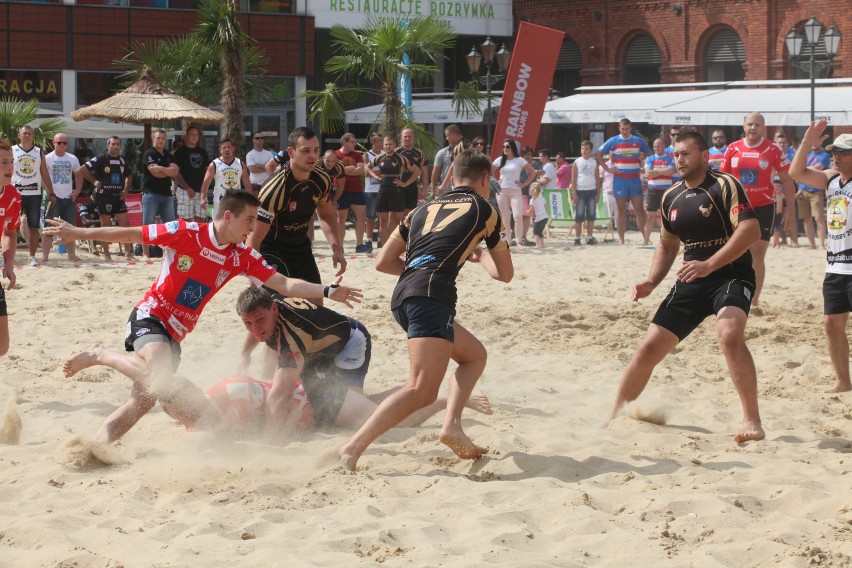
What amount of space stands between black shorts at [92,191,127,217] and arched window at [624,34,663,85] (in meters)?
22.8

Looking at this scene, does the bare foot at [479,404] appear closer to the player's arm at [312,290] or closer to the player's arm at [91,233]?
the player's arm at [312,290]

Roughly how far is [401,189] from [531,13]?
882 inches

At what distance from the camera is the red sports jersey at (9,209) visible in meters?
8.22

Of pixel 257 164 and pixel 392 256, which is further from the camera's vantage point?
pixel 257 164

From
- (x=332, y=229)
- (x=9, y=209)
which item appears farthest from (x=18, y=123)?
(x=332, y=229)

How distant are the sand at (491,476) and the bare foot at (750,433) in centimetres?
5

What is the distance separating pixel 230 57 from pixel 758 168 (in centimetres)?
1596

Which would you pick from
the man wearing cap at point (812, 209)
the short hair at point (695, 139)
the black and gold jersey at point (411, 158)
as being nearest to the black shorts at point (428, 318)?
the short hair at point (695, 139)

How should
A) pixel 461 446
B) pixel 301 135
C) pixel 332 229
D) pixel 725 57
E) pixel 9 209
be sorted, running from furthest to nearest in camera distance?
pixel 725 57 → pixel 9 209 → pixel 332 229 → pixel 301 135 → pixel 461 446

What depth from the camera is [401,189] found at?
1628 centimetres

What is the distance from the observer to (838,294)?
7258 millimetres

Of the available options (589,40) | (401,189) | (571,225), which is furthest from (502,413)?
(589,40)

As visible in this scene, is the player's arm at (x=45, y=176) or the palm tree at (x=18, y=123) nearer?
the player's arm at (x=45, y=176)

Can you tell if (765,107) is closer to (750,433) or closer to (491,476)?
(750,433)
